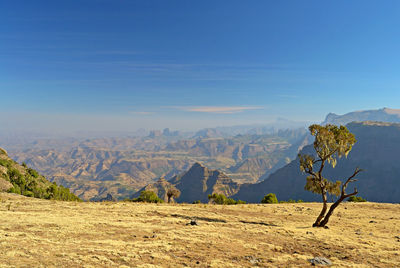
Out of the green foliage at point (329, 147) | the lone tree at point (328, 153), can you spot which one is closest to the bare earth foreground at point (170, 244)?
the lone tree at point (328, 153)

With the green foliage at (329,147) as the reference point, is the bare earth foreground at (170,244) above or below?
below

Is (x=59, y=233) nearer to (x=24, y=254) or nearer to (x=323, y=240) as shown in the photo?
(x=24, y=254)

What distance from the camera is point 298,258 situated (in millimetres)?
19203

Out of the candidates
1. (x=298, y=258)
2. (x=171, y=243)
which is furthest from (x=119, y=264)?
(x=298, y=258)

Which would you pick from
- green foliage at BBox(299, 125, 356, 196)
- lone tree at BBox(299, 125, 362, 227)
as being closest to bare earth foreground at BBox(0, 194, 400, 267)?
lone tree at BBox(299, 125, 362, 227)

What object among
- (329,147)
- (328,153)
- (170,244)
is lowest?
(170,244)

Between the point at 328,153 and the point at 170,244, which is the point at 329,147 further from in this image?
the point at 170,244

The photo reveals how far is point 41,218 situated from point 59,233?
7.45 m

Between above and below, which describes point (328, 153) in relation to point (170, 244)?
above

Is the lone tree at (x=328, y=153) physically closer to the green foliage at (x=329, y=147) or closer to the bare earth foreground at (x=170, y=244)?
the green foliage at (x=329, y=147)

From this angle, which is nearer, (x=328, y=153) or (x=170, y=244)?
(x=170, y=244)

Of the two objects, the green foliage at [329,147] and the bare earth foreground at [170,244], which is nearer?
the bare earth foreground at [170,244]

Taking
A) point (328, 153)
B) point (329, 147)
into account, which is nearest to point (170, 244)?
point (328, 153)

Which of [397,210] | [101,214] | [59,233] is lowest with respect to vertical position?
[397,210]
